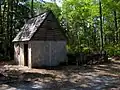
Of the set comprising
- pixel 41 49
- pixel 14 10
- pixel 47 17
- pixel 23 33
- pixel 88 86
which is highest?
pixel 14 10

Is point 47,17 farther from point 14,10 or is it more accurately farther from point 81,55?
point 14,10

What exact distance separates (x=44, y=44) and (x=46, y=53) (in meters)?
0.84

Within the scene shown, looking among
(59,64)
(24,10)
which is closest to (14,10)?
(24,10)

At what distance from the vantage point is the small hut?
1983 cm

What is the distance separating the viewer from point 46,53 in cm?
2012

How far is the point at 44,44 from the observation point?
2008cm

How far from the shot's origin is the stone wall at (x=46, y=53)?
19.8 m

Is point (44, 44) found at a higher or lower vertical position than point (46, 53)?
higher

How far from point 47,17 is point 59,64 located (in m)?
4.55

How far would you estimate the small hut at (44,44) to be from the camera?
19828mm

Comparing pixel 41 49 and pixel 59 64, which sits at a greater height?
pixel 41 49

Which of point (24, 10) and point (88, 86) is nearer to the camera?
point (88, 86)

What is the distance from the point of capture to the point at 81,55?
841 inches

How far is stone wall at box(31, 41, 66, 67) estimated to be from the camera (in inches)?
780
